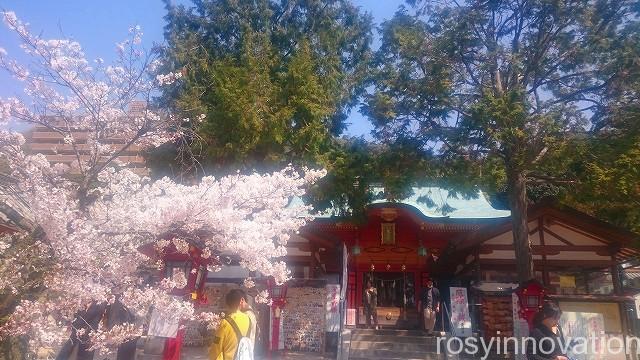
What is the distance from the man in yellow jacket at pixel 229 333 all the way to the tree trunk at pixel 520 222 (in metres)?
8.95

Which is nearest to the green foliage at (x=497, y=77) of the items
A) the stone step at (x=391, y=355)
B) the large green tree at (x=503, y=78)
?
the large green tree at (x=503, y=78)

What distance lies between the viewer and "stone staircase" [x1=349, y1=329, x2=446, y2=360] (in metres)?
11.9

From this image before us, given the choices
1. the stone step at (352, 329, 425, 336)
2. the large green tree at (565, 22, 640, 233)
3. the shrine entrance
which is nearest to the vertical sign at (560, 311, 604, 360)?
the large green tree at (565, 22, 640, 233)

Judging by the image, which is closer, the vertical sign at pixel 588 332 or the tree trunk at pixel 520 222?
the vertical sign at pixel 588 332

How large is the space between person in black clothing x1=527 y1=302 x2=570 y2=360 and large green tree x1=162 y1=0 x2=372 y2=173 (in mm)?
7063

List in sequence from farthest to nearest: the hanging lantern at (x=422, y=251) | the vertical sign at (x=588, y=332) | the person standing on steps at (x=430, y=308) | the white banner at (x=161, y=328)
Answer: the hanging lantern at (x=422, y=251) → the person standing on steps at (x=430, y=308) → the vertical sign at (x=588, y=332) → the white banner at (x=161, y=328)

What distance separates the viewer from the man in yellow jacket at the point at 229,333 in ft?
16.6

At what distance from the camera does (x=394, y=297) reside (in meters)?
17.1

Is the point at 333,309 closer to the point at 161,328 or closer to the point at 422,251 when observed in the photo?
the point at 422,251

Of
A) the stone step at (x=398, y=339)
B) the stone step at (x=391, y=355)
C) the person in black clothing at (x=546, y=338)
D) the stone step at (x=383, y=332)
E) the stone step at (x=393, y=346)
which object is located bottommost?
the stone step at (x=391, y=355)

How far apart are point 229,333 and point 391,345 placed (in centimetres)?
865

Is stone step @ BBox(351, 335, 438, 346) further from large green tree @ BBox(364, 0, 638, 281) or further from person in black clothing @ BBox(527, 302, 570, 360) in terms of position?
person in black clothing @ BBox(527, 302, 570, 360)

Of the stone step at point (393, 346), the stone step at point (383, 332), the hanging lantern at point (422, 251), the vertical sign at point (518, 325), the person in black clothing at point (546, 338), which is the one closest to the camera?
the person in black clothing at point (546, 338)

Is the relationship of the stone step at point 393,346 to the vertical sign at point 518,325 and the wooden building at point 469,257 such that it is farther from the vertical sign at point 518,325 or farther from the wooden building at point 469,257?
the vertical sign at point 518,325
